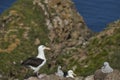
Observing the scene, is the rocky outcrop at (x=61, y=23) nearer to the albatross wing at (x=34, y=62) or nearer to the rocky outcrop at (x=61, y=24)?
the rocky outcrop at (x=61, y=24)

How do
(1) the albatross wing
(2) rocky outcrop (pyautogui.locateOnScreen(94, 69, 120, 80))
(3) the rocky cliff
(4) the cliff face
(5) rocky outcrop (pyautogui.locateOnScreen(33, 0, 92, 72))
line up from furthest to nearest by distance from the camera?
(5) rocky outcrop (pyautogui.locateOnScreen(33, 0, 92, 72)), (4) the cliff face, (3) the rocky cliff, (1) the albatross wing, (2) rocky outcrop (pyautogui.locateOnScreen(94, 69, 120, 80))

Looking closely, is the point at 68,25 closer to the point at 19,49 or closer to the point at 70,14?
the point at 70,14

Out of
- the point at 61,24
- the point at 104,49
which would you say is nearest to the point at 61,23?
the point at 61,24

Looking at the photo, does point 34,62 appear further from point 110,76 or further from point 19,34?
point 19,34

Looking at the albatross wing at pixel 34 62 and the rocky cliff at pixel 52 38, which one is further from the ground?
the albatross wing at pixel 34 62

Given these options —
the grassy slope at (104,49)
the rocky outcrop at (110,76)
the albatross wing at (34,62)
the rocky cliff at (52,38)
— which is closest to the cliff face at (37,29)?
the rocky cliff at (52,38)

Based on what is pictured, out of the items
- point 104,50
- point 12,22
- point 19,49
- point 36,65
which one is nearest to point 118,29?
point 104,50

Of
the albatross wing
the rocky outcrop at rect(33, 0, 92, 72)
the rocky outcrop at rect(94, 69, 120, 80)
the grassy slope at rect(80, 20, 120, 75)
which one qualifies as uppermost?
the rocky outcrop at rect(94, 69, 120, 80)

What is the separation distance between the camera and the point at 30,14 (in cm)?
9519

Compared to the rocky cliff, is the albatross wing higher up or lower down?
higher up

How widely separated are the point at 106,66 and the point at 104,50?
81.0 feet

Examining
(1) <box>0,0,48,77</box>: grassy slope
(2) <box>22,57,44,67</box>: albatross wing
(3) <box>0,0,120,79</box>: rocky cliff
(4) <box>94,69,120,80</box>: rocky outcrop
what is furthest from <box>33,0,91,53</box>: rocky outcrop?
(4) <box>94,69,120,80</box>: rocky outcrop

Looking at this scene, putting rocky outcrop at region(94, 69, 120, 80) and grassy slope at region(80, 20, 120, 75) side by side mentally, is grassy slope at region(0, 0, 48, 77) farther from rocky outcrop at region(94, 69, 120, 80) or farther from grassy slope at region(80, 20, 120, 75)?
rocky outcrop at region(94, 69, 120, 80)

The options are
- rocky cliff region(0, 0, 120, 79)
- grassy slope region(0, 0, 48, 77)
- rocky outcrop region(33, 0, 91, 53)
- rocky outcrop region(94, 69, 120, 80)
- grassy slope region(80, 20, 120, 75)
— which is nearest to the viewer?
rocky outcrop region(94, 69, 120, 80)
